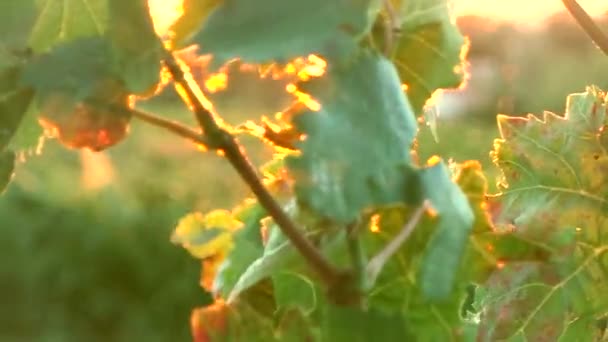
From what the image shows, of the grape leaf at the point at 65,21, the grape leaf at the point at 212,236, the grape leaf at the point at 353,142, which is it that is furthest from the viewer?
the grape leaf at the point at 212,236

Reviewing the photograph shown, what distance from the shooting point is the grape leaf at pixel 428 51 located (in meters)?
0.47

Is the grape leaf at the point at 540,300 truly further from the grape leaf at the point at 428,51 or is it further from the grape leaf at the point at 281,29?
the grape leaf at the point at 281,29

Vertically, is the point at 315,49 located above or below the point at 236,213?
above

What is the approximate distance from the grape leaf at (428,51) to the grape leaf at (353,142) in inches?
3.5

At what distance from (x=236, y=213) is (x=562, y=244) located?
140 mm

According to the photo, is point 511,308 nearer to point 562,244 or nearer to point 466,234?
point 562,244

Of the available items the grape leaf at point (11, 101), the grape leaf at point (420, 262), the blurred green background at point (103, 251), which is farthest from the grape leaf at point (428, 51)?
the blurred green background at point (103, 251)

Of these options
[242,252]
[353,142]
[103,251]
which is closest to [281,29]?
[353,142]

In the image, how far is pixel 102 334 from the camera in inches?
170

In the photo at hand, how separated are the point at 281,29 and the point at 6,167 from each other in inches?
4.2

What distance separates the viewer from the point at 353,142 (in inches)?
13.9

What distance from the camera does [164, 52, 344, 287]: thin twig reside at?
39 cm

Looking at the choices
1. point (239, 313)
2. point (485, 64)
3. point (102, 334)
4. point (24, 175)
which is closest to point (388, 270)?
point (239, 313)

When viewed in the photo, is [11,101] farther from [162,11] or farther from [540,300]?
[540,300]
